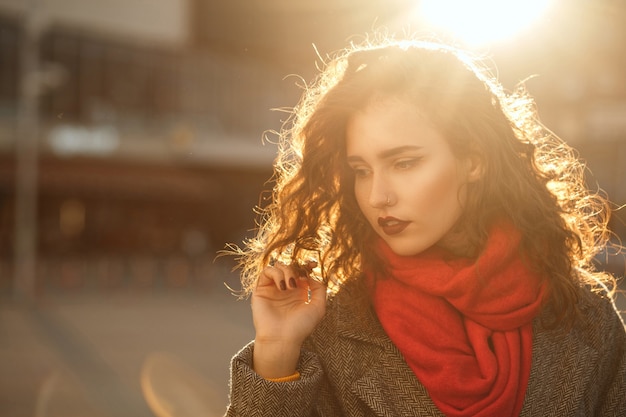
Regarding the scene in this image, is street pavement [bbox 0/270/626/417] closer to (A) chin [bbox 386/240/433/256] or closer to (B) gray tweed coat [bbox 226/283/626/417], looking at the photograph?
(B) gray tweed coat [bbox 226/283/626/417]

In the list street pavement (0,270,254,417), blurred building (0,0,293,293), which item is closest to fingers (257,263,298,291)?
street pavement (0,270,254,417)

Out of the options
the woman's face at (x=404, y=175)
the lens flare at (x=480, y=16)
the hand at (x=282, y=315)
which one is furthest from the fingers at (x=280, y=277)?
the lens flare at (x=480, y=16)

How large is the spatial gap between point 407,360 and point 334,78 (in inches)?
32.8

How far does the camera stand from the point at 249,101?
32844 mm

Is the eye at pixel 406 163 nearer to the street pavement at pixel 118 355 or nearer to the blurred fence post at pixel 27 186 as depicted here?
the street pavement at pixel 118 355

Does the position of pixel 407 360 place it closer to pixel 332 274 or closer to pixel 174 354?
pixel 332 274

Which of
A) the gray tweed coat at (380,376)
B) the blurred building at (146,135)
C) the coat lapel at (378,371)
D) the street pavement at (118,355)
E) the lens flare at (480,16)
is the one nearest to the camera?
the gray tweed coat at (380,376)

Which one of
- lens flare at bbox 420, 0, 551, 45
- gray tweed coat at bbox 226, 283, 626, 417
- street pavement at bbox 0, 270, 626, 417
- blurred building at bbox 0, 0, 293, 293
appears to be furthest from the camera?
blurred building at bbox 0, 0, 293, 293

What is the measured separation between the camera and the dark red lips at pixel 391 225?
82.7 inches

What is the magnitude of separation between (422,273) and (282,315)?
404mm

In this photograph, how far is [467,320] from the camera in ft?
7.25

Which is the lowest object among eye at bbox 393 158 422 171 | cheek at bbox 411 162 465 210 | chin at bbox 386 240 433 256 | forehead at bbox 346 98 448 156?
chin at bbox 386 240 433 256

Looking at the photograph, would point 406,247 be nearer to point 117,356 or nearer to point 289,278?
point 289,278

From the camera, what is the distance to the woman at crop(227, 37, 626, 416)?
2.07 metres
